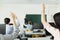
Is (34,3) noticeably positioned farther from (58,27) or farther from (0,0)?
(58,27)

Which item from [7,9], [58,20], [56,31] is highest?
[7,9]

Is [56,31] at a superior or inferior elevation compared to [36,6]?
inferior

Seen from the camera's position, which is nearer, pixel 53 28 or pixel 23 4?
pixel 53 28

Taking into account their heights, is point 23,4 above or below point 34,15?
above

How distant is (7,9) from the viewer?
11.2 meters

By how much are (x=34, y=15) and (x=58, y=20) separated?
954 cm

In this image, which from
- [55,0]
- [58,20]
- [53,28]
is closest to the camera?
[58,20]

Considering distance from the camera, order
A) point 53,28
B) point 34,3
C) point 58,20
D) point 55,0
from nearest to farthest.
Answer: point 58,20 → point 53,28 → point 55,0 → point 34,3

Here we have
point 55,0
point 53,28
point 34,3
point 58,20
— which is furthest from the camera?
point 34,3

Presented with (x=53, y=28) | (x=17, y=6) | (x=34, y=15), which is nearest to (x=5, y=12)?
(x=17, y=6)

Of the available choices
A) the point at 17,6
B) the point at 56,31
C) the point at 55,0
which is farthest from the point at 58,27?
the point at 17,6

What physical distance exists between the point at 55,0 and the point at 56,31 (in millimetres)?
8932

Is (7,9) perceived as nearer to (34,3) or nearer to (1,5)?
(1,5)

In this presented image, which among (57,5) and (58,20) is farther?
(57,5)
